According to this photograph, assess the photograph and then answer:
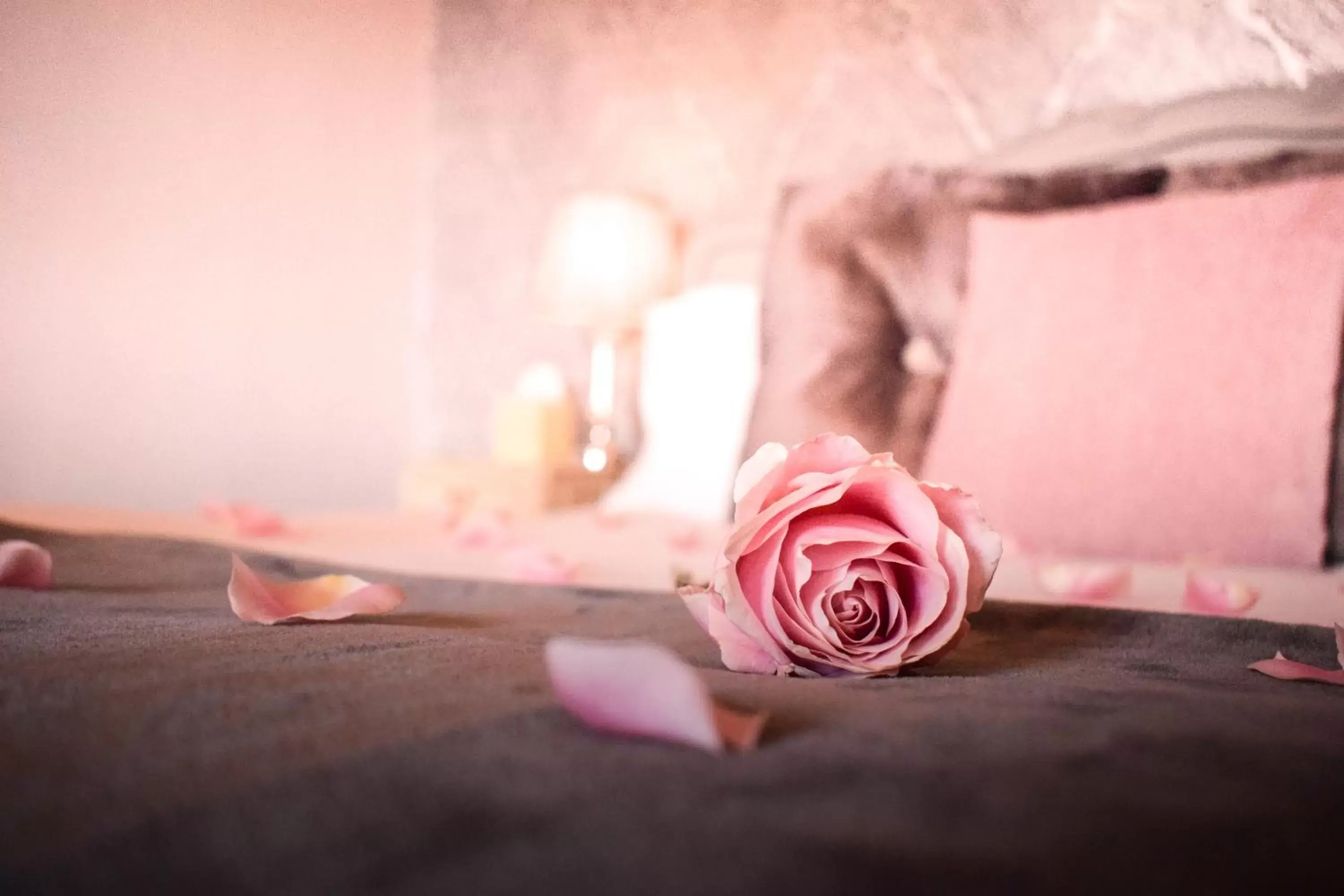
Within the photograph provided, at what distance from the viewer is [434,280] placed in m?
2.93

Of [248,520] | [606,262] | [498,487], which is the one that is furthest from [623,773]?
[606,262]

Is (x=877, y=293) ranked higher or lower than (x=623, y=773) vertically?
higher

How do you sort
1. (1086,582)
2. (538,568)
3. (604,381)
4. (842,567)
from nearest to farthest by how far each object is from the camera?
(842,567) < (1086,582) < (538,568) < (604,381)

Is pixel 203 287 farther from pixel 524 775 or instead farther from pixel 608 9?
pixel 524 775

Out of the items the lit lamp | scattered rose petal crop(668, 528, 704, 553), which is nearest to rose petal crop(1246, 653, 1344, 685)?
scattered rose petal crop(668, 528, 704, 553)

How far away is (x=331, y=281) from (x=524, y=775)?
2712 millimetres

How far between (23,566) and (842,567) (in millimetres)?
690

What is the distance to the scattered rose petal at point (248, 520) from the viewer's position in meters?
1.37

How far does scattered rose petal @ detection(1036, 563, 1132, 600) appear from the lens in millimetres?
880

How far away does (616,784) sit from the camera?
0.99ft

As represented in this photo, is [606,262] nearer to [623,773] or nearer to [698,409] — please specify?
[698,409]

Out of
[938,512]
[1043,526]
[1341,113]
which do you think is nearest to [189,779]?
[938,512]

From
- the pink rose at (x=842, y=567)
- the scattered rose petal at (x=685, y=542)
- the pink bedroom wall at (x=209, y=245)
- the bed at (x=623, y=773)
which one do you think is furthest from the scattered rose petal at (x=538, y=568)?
the pink bedroom wall at (x=209, y=245)

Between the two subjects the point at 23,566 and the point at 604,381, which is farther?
the point at 604,381
